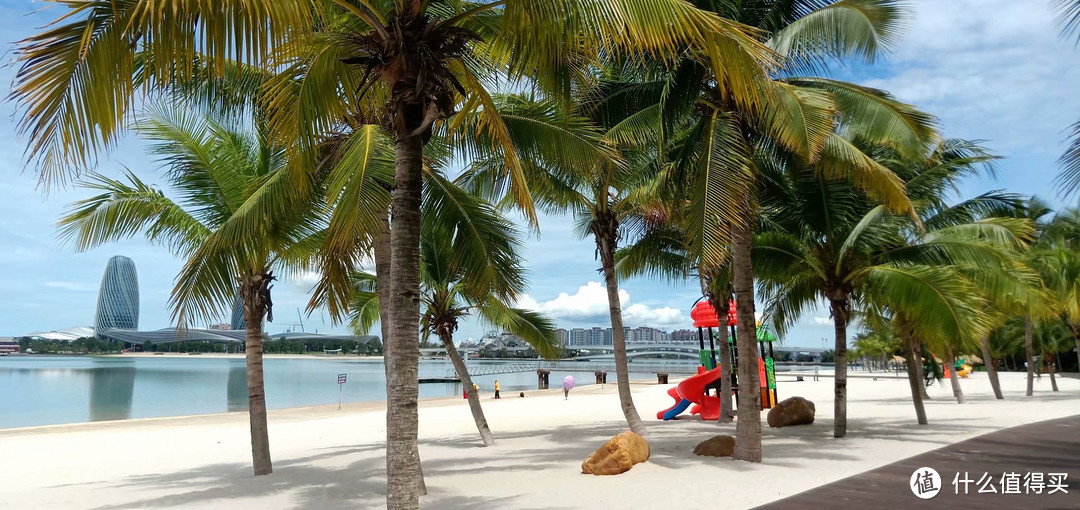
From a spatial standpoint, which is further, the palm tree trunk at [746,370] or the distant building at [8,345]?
the distant building at [8,345]

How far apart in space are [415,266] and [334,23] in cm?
301

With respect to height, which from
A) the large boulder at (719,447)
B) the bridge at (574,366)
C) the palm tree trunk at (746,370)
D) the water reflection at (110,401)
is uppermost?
the palm tree trunk at (746,370)

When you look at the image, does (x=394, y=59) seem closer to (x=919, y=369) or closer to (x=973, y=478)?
(x=973, y=478)

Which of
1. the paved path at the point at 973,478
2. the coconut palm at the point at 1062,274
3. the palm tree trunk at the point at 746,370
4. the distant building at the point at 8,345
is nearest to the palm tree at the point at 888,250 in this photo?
the paved path at the point at 973,478

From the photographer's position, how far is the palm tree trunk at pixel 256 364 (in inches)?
422

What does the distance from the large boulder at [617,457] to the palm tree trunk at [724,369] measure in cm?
698

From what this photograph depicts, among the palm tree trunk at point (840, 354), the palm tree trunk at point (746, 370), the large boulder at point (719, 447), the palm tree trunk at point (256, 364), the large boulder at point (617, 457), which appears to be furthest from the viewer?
the palm tree trunk at point (840, 354)

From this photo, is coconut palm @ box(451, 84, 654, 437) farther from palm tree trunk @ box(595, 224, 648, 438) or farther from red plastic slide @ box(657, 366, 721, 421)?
red plastic slide @ box(657, 366, 721, 421)

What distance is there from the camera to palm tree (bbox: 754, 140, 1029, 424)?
11633mm

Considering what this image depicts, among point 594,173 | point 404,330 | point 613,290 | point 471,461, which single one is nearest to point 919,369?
point 613,290

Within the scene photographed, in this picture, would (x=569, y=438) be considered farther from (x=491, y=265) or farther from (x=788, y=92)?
(x=788, y=92)

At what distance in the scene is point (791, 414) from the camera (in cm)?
1606

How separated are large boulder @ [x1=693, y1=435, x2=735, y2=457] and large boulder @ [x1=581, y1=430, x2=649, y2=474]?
1313mm

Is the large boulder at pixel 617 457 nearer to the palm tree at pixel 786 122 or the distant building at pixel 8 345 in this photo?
the palm tree at pixel 786 122
